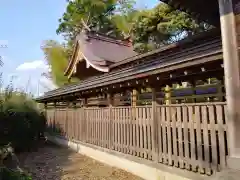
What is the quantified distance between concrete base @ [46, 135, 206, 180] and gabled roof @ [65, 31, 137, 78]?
3448 millimetres

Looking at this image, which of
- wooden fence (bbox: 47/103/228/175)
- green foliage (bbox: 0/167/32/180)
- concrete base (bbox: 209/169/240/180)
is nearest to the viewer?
concrete base (bbox: 209/169/240/180)

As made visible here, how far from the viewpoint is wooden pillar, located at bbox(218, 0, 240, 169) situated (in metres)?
3.49

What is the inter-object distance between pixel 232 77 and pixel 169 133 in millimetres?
2192

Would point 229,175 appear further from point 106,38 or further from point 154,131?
point 106,38

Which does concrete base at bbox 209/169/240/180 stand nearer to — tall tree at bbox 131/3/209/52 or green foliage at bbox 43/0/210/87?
tall tree at bbox 131/3/209/52

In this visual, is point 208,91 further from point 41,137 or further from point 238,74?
point 41,137

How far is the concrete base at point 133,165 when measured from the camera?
5.08m

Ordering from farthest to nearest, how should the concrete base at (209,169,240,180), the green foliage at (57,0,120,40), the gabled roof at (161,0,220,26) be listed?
the green foliage at (57,0,120,40) → the gabled roof at (161,0,220,26) → the concrete base at (209,169,240,180)

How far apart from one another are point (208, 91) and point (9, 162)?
6128 mm

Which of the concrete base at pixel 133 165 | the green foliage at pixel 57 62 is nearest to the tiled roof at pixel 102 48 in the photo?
the concrete base at pixel 133 165

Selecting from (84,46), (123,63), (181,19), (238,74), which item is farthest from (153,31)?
(238,74)

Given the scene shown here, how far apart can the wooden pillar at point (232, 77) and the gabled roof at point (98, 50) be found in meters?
7.24

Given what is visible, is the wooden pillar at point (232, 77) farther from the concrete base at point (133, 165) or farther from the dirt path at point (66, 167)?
the dirt path at point (66, 167)

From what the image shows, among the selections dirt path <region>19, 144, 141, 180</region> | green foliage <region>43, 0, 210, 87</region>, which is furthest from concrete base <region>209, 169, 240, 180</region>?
green foliage <region>43, 0, 210, 87</region>
